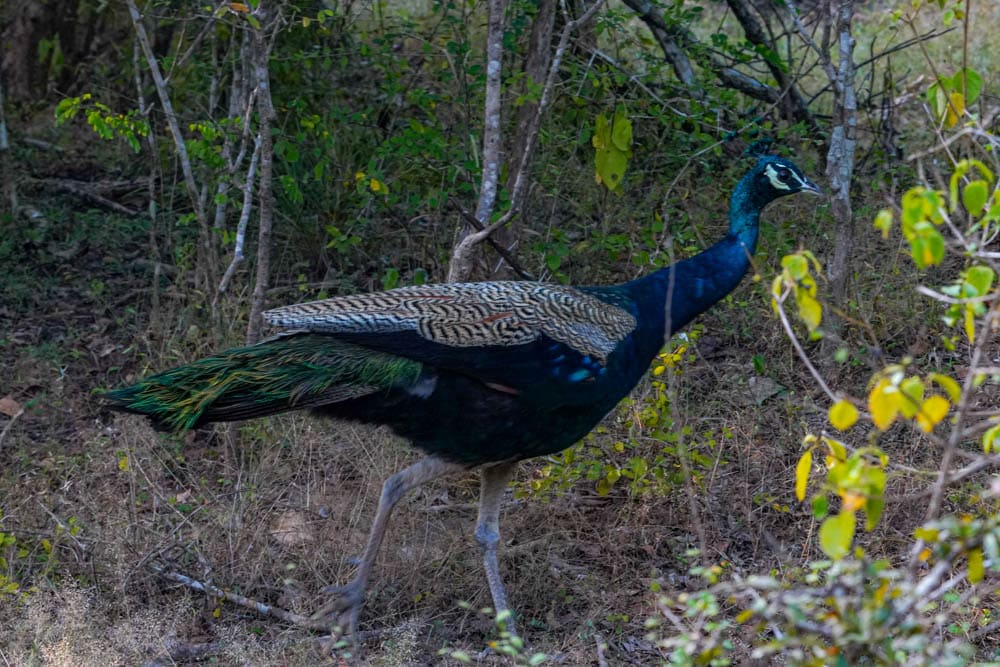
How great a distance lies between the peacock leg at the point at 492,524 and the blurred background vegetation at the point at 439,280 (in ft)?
0.34

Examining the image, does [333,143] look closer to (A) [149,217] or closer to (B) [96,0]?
(A) [149,217]

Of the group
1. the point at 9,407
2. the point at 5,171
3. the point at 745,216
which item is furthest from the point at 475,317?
the point at 5,171

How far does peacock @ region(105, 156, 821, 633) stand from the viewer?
3.80 metres

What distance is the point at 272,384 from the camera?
12.4ft

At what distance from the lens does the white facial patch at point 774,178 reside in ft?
14.9

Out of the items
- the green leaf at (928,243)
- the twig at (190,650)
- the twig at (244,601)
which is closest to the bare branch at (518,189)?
the twig at (244,601)

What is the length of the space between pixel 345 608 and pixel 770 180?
2193mm

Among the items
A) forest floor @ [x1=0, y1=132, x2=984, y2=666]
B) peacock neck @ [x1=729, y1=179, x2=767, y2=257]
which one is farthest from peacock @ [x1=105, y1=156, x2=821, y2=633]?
peacock neck @ [x1=729, y1=179, x2=767, y2=257]

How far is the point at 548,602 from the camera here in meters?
4.14

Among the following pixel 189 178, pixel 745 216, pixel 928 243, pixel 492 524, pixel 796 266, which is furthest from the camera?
pixel 189 178

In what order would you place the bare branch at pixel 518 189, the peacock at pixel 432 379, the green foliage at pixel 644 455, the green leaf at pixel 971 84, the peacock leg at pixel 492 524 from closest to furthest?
the green leaf at pixel 971 84 → the peacock at pixel 432 379 → the peacock leg at pixel 492 524 → the green foliage at pixel 644 455 → the bare branch at pixel 518 189

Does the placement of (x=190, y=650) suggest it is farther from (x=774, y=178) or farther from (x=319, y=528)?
(x=774, y=178)

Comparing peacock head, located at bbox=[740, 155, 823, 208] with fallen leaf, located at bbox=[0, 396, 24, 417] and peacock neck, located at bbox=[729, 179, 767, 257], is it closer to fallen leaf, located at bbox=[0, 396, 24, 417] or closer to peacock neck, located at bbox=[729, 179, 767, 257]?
peacock neck, located at bbox=[729, 179, 767, 257]

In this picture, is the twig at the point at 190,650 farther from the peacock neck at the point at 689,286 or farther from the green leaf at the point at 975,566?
the green leaf at the point at 975,566
